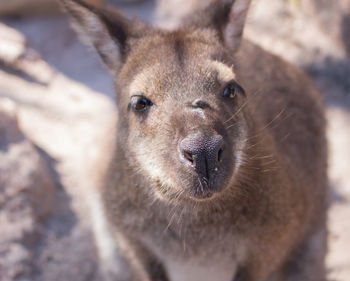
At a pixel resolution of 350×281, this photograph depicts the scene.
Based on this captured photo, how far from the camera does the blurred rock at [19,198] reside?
416 centimetres

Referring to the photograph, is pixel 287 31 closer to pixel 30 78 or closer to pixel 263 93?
pixel 263 93

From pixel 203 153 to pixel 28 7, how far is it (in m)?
6.11

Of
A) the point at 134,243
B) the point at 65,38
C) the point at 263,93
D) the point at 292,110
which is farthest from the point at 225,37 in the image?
the point at 65,38

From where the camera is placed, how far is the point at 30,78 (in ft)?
21.8

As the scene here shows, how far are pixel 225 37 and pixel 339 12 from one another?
3.50 meters

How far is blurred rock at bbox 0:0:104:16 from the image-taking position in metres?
7.50

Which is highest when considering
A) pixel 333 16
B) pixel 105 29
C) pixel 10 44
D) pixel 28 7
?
pixel 333 16

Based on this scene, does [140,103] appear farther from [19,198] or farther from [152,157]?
[19,198]

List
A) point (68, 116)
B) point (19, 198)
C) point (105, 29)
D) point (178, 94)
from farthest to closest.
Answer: point (68, 116) → point (19, 198) → point (105, 29) → point (178, 94)

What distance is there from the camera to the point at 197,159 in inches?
101

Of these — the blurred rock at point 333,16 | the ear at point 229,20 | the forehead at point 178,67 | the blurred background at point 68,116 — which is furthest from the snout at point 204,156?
the blurred rock at point 333,16

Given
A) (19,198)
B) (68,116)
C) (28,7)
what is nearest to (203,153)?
(19,198)

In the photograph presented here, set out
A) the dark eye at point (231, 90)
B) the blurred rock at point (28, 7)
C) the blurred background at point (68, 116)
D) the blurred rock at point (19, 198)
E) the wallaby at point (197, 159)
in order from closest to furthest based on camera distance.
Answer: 1. the wallaby at point (197, 159)
2. the dark eye at point (231, 90)
3. the blurred rock at point (19, 198)
4. the blurred background at point (68, 116)
5. the blurred rock at point (28, 7)

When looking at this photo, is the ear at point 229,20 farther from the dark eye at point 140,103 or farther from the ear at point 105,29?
the dark eye at point 140,103
